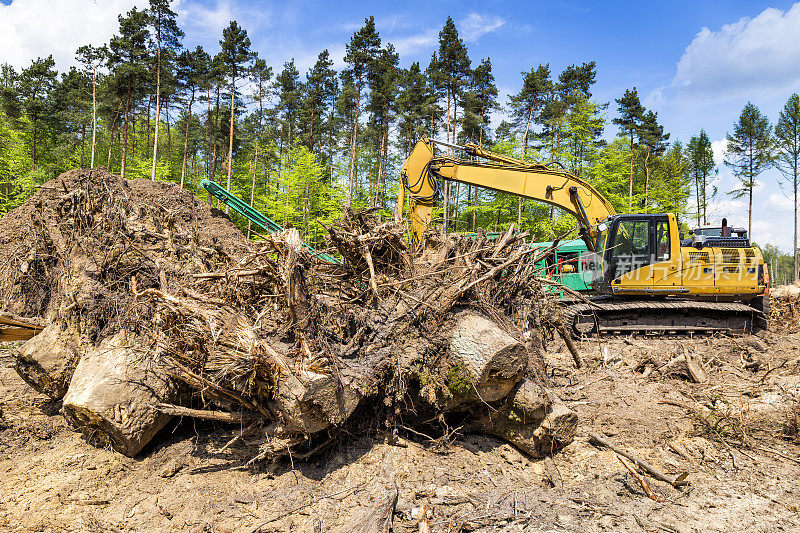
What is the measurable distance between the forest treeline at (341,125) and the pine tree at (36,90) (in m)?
0.09

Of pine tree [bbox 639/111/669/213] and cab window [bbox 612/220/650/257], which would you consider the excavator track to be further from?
pine tree [bbox 639/111/669/213]

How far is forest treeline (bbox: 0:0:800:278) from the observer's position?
23.8 m

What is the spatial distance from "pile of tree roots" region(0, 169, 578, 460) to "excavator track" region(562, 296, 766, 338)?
500cm

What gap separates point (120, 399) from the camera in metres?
4.27

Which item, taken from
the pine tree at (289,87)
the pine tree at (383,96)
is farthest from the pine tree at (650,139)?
the pine tree at (289,87)

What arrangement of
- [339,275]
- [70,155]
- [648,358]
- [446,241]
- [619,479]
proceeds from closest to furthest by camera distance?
[619,479], [339,275], [446,241], [648,358], [70,155]

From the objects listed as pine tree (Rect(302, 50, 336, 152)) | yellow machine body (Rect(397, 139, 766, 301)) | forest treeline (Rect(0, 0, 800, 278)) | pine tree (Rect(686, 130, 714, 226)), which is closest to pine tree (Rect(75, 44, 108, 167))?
forest treeline (Rect(0, 0, 800, 278))

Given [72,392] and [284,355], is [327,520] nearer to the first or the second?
[284,355]

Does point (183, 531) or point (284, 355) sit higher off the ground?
point (284, 355)

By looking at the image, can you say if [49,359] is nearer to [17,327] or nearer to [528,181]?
[17,327]

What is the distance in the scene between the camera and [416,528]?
3.33 m

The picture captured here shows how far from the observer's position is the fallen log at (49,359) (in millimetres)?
5043

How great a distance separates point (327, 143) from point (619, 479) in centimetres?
3368

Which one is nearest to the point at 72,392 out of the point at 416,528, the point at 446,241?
the point at 416,528
